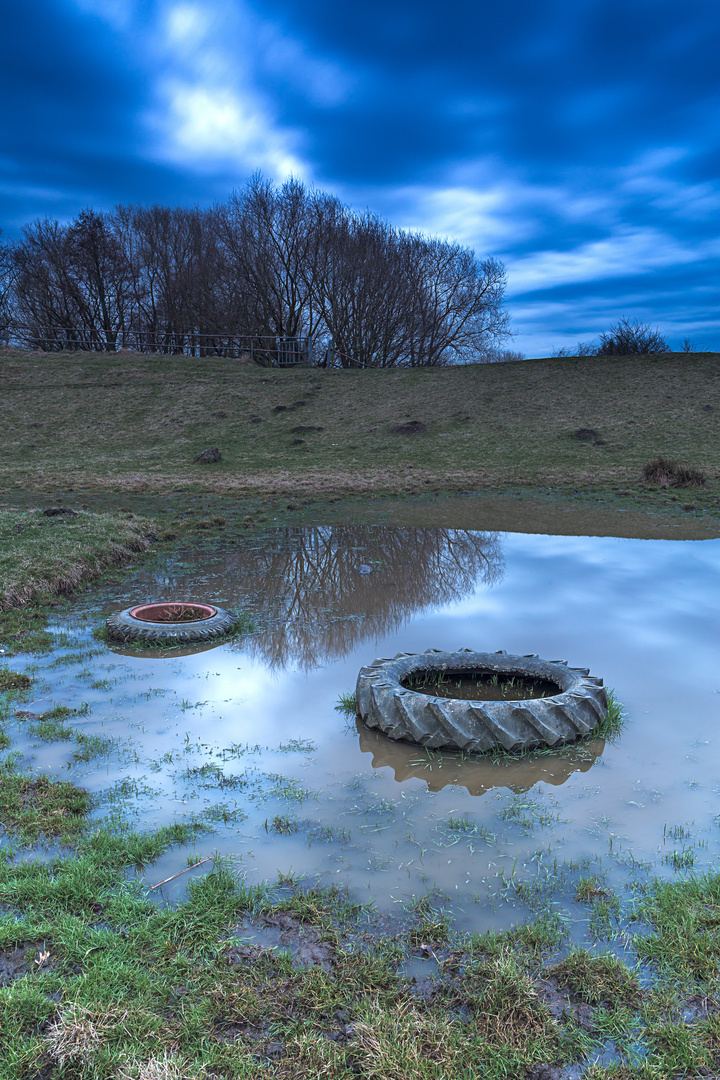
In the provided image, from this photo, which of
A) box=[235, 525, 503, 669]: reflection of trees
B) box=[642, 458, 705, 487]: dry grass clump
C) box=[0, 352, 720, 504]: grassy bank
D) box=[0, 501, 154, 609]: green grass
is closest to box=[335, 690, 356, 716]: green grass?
box=[235, 525, 503, 669]: reflection of trees

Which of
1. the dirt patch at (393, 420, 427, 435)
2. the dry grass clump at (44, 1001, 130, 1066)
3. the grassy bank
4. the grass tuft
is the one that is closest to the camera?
the dry grass clump at (44, 1001, 130, 1066)

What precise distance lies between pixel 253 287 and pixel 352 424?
19682 mm

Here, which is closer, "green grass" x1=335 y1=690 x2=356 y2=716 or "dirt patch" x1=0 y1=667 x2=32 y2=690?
"green grass" x1=335 y1=690 x2=356 y2=716

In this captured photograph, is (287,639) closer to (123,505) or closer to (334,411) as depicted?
(123,505)

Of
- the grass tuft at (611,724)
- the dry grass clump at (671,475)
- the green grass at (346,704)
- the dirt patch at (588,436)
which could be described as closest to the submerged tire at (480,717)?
the grass tuft at (611,724)

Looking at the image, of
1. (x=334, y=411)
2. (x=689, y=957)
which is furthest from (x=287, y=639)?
(x=334, y=411)

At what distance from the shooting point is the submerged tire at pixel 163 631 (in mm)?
7039

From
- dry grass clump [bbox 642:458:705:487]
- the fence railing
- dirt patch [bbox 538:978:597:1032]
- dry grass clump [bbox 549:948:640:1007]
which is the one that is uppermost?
the fence railing

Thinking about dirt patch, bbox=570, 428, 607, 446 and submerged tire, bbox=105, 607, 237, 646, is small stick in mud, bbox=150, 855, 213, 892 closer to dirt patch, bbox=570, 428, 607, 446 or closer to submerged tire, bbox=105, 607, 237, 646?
submerged tire, bbox=105, 607, 237, 646

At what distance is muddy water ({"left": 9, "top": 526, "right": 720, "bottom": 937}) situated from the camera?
3510 mm

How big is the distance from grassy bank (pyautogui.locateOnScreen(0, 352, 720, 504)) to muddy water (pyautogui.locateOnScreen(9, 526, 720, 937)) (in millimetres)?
10608

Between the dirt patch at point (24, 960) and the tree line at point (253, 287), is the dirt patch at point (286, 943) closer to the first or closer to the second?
the dirt patch at point (24, 960)

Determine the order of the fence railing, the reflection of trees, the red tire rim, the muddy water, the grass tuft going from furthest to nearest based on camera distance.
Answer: the fence railing < the red tire rim < the reflection of trees < the grass tuft < the muddy water

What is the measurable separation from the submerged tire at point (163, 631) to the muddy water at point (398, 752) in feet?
0.85
